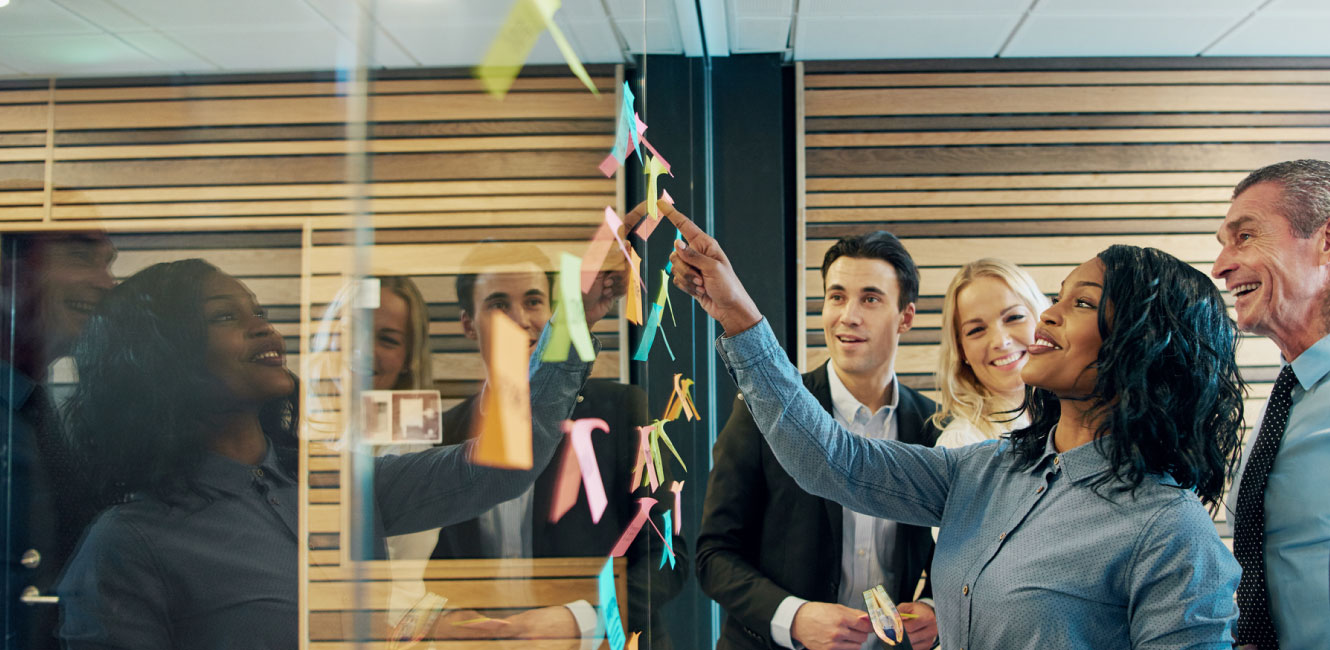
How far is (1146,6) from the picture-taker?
3.40 metres

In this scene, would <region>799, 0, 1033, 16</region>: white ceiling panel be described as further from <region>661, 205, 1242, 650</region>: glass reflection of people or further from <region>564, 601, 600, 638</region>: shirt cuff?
<region>564, 601, 600, 638</region>: shirt cuff

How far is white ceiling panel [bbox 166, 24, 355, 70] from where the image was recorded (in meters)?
0.28

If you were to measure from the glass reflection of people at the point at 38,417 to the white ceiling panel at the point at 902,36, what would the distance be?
344 centimetres

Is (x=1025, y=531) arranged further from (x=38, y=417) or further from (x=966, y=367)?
(x=38, y=417)

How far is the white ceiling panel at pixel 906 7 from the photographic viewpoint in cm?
327

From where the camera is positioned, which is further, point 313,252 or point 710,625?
point 710,625

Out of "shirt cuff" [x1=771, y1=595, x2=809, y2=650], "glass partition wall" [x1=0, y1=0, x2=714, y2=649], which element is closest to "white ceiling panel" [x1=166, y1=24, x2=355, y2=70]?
"glass partition wall" [x1=0, y1=0, x2=714, y2=649]

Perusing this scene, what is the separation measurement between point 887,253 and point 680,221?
1.03m

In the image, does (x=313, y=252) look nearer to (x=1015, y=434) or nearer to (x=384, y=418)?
(x=384, y=418)

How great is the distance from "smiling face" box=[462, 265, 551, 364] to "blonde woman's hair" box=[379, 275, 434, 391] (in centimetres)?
3

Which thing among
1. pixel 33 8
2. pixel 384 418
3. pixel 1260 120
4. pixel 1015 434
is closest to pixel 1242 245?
pixel 1015 434

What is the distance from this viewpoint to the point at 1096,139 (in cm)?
390

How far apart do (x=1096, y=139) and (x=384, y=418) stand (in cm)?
422

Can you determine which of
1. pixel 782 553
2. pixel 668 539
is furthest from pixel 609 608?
pixel 782 553
